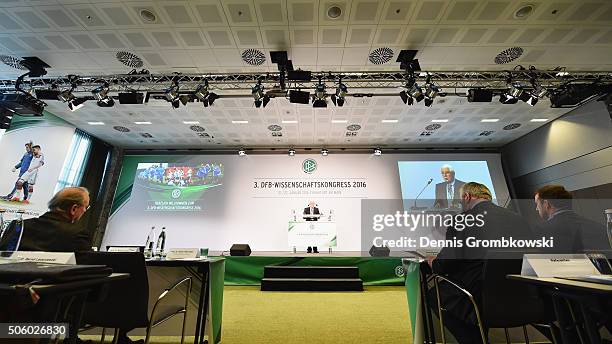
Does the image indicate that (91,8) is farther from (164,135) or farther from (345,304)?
(345,304)

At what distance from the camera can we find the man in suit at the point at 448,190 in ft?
25.9

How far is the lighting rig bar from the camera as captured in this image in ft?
17.2

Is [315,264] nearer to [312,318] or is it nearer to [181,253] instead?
[312,318]

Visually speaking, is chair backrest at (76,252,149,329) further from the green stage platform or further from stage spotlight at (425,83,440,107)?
stage spotlight at (425,83,440,107)

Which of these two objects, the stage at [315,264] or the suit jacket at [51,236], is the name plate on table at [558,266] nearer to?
the suit jacket at [51,236]

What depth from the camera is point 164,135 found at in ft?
28.5

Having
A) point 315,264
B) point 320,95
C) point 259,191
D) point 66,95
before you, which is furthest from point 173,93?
point 315,264

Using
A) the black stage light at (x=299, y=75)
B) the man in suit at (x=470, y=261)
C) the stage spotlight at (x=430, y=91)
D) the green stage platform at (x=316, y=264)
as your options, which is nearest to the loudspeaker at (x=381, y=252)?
the green stage platform at (x=316, y=264)

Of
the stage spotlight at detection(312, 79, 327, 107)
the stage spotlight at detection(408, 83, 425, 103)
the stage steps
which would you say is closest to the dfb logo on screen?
the stage spotlight at detection(312, 79, 327, 107)

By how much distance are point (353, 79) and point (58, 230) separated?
5.11 meters

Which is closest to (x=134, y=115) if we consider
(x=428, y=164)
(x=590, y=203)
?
(x=428, y=164)

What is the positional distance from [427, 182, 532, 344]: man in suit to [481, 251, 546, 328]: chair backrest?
49mm

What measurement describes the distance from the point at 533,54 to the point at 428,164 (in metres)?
4.58

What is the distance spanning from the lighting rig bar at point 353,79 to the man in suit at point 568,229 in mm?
3658
